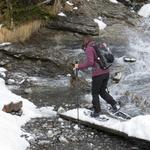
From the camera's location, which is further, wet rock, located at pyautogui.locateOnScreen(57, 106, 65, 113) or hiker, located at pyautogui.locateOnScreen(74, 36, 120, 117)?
wet rock, located at pyautogui.locateOnScreen(57, 106, 65, 113)

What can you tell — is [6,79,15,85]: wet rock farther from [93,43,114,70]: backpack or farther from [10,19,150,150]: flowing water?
[93,43,114,70]: backpack

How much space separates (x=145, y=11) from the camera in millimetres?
21125

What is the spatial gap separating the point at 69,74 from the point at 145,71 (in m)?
2.57

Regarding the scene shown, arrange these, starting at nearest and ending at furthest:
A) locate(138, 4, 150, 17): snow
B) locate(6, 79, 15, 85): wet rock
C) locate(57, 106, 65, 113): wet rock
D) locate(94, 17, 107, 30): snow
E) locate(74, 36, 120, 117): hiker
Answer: locate(74, 36, 120, 117): hiker
locate(57, 106, 65, 113): wet rock
locate(6, 79, 15, 85): wet rock
locate(94, 17, 107, 30): snow
locate(138, 4, 150, 17): snow

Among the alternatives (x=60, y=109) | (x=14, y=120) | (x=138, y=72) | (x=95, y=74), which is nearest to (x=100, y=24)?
(x=138, y=72)

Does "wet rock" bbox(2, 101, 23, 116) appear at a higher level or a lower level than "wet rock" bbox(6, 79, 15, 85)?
higher

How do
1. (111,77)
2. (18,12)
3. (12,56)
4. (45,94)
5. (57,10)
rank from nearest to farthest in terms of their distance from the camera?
(45,94)
(111,77)
(12,56)
(18,12)
(57,10)

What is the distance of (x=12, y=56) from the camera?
15188mm

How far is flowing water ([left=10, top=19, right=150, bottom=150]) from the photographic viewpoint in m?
9.34

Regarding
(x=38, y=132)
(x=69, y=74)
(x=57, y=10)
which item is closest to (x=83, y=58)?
(x=69, y=74)

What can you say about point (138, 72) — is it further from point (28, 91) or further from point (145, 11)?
point (145, 11)

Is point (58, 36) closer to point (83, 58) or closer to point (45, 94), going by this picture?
point (83, 58)

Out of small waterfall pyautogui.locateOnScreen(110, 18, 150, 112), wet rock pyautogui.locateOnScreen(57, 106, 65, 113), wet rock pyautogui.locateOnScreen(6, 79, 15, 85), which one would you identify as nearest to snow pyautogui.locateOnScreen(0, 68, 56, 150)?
wet rock pyautogui.locateOnScreen(57, 106, 65, 113)

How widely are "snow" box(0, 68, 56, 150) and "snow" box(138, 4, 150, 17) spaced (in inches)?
400
